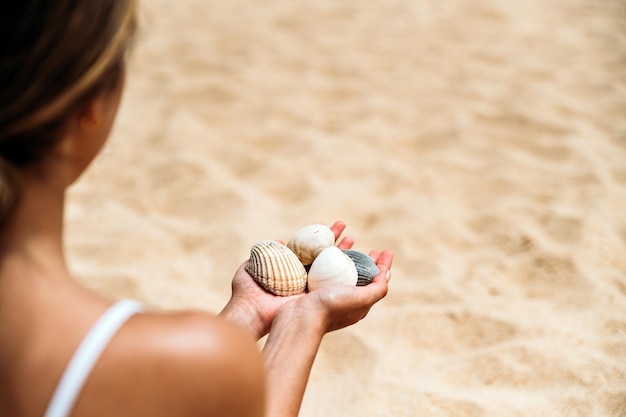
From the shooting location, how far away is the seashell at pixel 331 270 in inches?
67.2

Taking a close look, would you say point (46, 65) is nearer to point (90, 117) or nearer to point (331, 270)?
point (90, 117)

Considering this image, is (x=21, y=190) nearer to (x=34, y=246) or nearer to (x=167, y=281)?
(x=34, y=246)

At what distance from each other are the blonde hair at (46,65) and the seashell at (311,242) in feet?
3.57

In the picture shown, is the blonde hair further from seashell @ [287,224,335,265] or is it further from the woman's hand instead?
seashell @ [287,224,335,265]

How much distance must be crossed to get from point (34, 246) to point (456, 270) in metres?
1.79

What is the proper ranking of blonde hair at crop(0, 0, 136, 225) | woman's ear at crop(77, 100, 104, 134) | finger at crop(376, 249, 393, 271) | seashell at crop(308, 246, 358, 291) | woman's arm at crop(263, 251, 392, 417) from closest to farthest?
blonde hair at crop(0, 0, 136, 225) < woman's ear at crop(77, 100, 104, 134) < woman's arm at crop(263, 251, 392, 417) < seashell at crop(308, 246, 358, 291) < finger at crop(376, 249, 393, 271)

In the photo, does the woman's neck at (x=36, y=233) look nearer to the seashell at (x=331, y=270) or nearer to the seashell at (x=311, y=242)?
the seashell at (x=331, y=270)

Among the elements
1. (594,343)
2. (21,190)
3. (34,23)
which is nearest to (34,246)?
(21,190)

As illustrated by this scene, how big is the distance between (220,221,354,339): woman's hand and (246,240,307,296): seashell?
0.07ft

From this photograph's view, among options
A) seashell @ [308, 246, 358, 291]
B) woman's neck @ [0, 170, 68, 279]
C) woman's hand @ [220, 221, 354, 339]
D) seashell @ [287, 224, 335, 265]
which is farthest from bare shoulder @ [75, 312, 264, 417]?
seashell @ [287, 224, 335, 265]

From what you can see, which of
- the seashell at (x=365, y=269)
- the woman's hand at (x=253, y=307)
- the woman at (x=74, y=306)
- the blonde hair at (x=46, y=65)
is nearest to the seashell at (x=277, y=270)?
the woman's hand at (x=253, y=307)

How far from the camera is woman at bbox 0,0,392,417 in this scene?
0.77m

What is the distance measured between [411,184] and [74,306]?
2.18 meters

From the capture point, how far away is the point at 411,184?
2.88 meters
